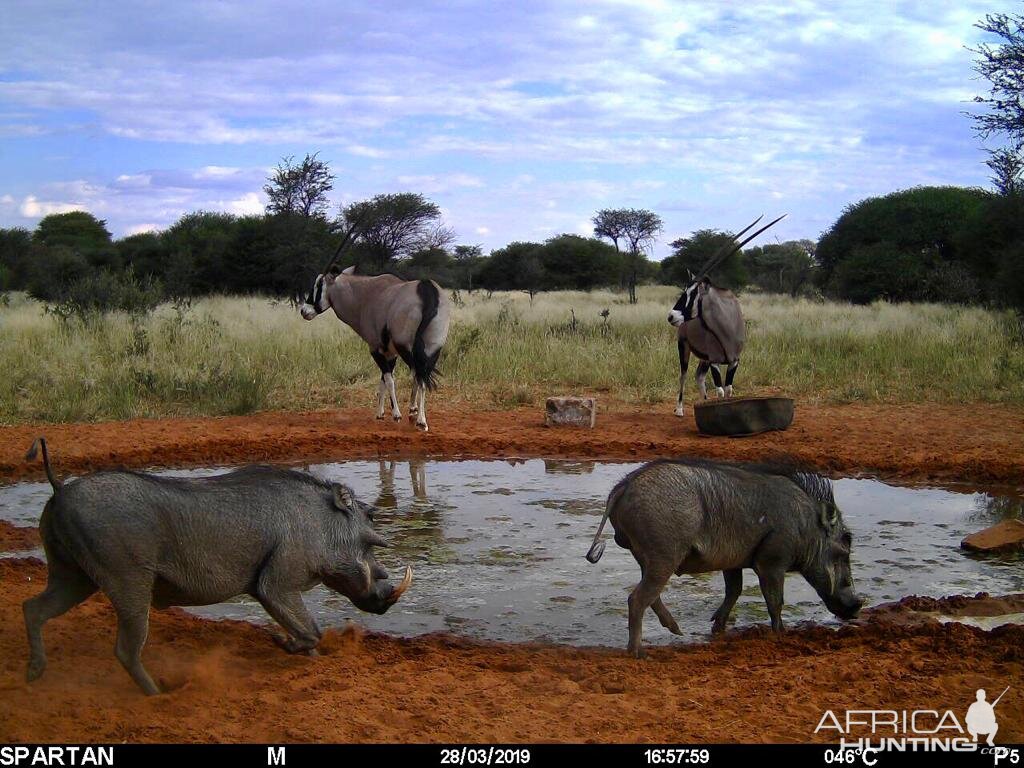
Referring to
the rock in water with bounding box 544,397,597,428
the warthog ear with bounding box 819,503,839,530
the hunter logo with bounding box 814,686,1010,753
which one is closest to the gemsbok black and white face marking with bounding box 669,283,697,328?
the rock in water with bounding box 544,397,597,428

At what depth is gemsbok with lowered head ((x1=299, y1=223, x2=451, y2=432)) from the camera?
12.4m

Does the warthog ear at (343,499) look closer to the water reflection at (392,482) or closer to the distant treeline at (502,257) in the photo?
the water reflection at (392,482)

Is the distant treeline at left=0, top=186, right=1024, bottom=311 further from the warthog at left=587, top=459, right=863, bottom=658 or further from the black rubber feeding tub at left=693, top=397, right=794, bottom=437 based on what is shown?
the warthog at left=587, top=459, right=863, bottom=658

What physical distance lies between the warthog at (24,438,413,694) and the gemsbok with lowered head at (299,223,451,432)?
7.00 meters

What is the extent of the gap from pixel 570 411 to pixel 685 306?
7.61ft

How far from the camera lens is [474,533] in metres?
7.61

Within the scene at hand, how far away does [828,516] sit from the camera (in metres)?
5.53

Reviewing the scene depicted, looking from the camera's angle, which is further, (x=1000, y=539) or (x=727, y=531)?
(x=1000, y=539)

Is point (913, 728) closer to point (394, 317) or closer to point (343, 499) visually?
point (343, 499)

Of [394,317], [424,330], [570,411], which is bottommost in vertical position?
[570,411]

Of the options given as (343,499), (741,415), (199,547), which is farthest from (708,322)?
(199,547)

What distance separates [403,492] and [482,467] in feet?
4.53

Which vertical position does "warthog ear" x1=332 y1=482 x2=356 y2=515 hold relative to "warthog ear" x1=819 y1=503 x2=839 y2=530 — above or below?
above

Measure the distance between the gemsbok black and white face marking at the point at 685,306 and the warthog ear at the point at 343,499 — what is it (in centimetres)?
865
